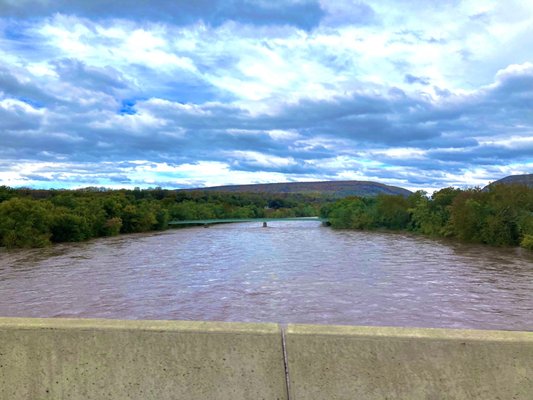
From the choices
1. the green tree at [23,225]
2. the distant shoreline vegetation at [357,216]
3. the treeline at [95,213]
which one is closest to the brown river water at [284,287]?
the green tree at [23,225]

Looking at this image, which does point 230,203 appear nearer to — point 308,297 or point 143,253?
point 143,253

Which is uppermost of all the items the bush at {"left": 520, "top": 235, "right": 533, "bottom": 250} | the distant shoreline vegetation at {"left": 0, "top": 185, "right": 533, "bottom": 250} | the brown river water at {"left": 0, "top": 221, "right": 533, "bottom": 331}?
the distant shoreline vegetation at {"left": 0, "top": 185, "right": 533, "bottom": 250}

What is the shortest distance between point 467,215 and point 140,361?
55664mm

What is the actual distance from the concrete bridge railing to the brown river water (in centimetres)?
1421

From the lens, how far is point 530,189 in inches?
2116

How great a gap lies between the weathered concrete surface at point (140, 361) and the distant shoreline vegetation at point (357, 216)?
157 ft

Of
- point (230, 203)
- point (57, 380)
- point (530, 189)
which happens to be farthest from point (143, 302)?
point (230, 203)

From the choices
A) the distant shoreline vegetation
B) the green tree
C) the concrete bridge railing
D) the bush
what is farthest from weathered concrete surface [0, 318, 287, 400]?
A: the green tree

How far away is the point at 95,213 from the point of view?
71562 millimetres

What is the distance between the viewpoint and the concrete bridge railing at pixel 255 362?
344 cm

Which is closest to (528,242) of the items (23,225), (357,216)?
(357,216)

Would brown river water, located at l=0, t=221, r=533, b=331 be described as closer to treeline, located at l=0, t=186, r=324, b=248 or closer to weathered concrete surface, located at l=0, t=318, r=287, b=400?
Answer: treeline, located at l=0, t=186, r=324, b=248

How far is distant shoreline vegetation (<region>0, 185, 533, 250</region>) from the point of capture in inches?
2025

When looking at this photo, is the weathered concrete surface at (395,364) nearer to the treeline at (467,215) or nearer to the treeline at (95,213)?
the treeline at (467,215)
